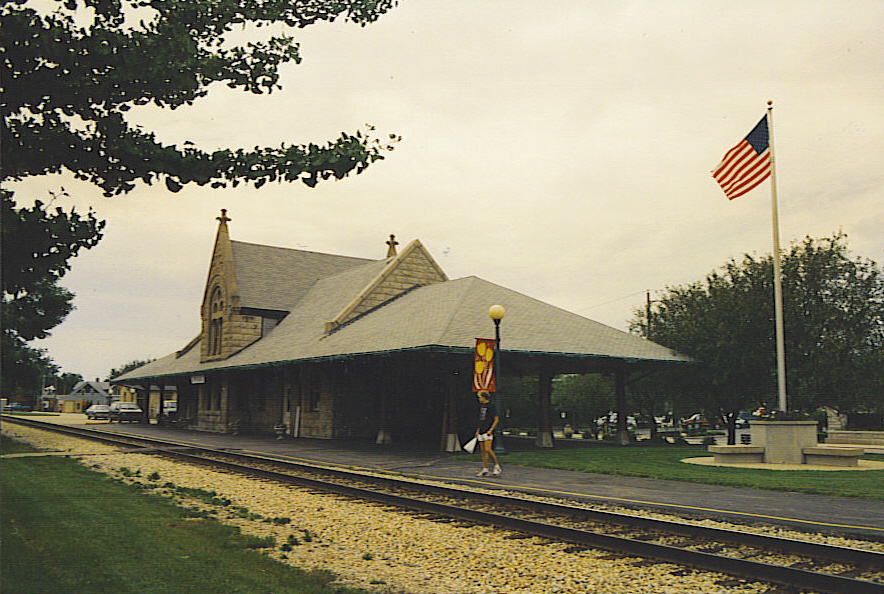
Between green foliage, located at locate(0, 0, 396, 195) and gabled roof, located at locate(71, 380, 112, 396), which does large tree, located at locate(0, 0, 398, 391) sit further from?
gabled roof, located at locate(71, 380, 112, 396)

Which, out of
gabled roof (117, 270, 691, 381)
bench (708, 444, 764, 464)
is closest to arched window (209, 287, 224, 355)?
gabled roof (117, 270, 691, 381)

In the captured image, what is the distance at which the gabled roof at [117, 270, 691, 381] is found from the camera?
25188mm

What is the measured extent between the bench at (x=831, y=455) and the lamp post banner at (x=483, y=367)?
30.3 feet

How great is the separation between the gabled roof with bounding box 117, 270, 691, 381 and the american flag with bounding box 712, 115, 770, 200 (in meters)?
7.18

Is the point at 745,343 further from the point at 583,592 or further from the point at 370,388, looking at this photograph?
the point at 583,592

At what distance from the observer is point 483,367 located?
19.2 metres

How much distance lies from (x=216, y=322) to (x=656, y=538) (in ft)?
127

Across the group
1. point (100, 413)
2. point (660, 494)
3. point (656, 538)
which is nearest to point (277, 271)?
point (100, 413)

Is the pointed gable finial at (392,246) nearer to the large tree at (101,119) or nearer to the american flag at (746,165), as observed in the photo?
the american flag at (746,165)

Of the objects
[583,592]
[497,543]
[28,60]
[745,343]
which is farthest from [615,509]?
[745,343]

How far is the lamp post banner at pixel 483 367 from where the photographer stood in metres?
19.1

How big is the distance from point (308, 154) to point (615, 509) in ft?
26.0

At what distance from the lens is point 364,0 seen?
372 inches

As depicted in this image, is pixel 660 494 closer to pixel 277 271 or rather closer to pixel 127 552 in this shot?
pixel 127 552
